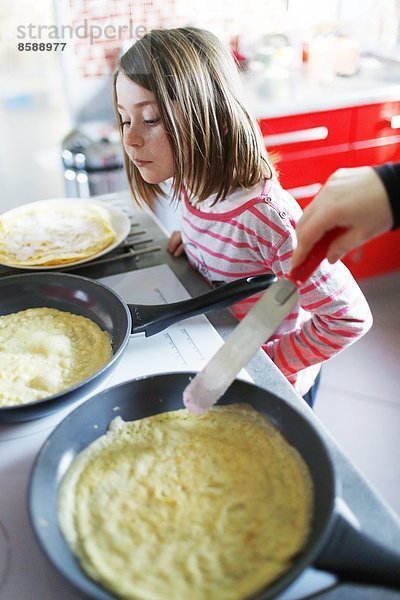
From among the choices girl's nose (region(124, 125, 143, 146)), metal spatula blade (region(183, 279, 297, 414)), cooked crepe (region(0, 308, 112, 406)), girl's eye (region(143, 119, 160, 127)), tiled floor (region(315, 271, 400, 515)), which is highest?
girl's eye (region(143, 119, 160, 127))

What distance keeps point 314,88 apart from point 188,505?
6.05ft

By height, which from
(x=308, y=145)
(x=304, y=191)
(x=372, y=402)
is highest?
(x=308, y=145)

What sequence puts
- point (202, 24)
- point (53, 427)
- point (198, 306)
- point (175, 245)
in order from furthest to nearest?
point (202, 24)
point (175, 245)
point (198, 306)
point (53, 427)

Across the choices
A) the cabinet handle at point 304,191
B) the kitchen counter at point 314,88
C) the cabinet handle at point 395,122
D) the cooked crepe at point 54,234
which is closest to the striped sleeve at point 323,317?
the cooked crepe at point 54,234

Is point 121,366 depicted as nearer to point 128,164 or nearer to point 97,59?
point 128,164

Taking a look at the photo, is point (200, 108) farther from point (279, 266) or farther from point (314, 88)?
point (314, 88)

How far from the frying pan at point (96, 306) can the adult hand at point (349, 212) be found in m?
0.24

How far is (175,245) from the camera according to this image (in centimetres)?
113

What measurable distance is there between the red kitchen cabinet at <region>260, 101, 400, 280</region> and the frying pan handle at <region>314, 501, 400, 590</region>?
5.22 feet

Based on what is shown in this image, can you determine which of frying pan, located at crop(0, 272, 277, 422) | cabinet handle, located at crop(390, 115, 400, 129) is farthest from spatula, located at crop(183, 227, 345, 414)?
cabinet handle, located at crop(390, 115, 400, 129)

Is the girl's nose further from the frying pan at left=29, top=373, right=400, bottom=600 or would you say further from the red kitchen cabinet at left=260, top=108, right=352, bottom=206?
the red kitchen cabinet at left=260, top=108, right=352, bottom=206

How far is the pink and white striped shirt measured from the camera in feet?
3.01

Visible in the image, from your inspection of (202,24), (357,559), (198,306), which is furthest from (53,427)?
(202,24)

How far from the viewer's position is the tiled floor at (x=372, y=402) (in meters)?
1.61
